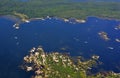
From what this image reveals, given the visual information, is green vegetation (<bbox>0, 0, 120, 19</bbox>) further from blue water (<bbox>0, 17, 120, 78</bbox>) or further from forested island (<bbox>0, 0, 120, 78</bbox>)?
blue water (<bbox>0, 17, 120, 78</bbox>)

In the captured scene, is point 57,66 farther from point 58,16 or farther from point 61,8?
point 61,8

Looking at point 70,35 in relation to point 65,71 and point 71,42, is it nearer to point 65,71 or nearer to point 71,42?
point 71,42

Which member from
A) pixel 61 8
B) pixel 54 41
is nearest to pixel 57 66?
pixel 54 41

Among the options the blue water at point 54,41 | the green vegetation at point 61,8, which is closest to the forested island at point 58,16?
the green vegetation at point 61,8

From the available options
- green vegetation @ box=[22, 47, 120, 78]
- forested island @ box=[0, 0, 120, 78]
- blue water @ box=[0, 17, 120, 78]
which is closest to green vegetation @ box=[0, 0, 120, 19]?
forested island @ box=[0, 0, 120, 78]

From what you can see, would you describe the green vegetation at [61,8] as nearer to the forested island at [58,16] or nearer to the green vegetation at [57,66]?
the forested island at [58,16]

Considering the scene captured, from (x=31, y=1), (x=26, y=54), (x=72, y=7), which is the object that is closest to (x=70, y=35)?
(x=26, y=54)
